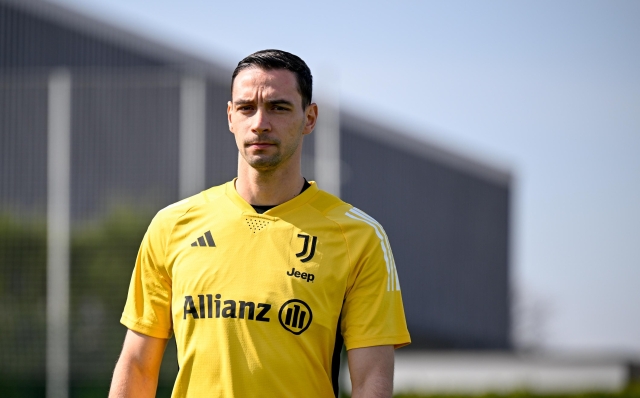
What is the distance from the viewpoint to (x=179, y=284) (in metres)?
2.69

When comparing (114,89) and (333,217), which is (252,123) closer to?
(333,217)

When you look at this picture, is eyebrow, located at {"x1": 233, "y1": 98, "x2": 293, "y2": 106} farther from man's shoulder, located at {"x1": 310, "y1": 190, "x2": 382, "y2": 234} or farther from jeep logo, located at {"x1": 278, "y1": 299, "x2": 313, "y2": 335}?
jeep logo, located at {"x1": 278, "y1": 299, "x2": 313, "y2": 335}

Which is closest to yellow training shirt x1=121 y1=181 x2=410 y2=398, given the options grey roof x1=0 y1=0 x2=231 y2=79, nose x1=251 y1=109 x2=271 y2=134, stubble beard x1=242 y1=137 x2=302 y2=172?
stubble beard x1=242 y1=137 x2=302 y2=172

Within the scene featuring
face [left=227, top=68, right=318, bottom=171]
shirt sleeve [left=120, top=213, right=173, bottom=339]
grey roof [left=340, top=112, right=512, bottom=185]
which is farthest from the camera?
grey roof [left=340, top=112, right=512, bottom=185]

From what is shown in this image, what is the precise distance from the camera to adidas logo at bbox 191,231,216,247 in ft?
8.94

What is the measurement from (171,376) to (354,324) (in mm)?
6915

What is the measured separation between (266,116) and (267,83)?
0.32 ft

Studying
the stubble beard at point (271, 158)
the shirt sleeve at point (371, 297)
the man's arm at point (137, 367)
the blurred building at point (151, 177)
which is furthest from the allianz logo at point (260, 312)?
the blurred building at point (151, 177)

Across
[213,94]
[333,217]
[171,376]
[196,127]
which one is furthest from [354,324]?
[213,94]

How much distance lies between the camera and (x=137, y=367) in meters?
2.74

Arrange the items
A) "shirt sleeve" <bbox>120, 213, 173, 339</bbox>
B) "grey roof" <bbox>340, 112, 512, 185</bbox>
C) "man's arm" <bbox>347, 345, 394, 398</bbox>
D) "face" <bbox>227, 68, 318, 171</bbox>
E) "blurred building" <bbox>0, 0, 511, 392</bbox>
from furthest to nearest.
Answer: "grey roof" <bbox>340, 112, 512, 185</bbox> < "blurred building" <bbox>0, 0, 511, 392</bbox> < "shirt sleeve" <bbox>120, 213, 173, 339</bbox> < "face" <bbox>227, 68, 318, 171</bbox> < "man's arm" <bbox>347, 345, 394, 398</bbox>

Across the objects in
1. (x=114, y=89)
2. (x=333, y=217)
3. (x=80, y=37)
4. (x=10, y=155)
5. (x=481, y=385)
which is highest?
(x=80, y=37)

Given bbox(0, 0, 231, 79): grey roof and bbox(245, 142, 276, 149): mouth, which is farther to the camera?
bbox(0, 0, 231, 79): grey roof

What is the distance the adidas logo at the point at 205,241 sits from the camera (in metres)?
2.72
